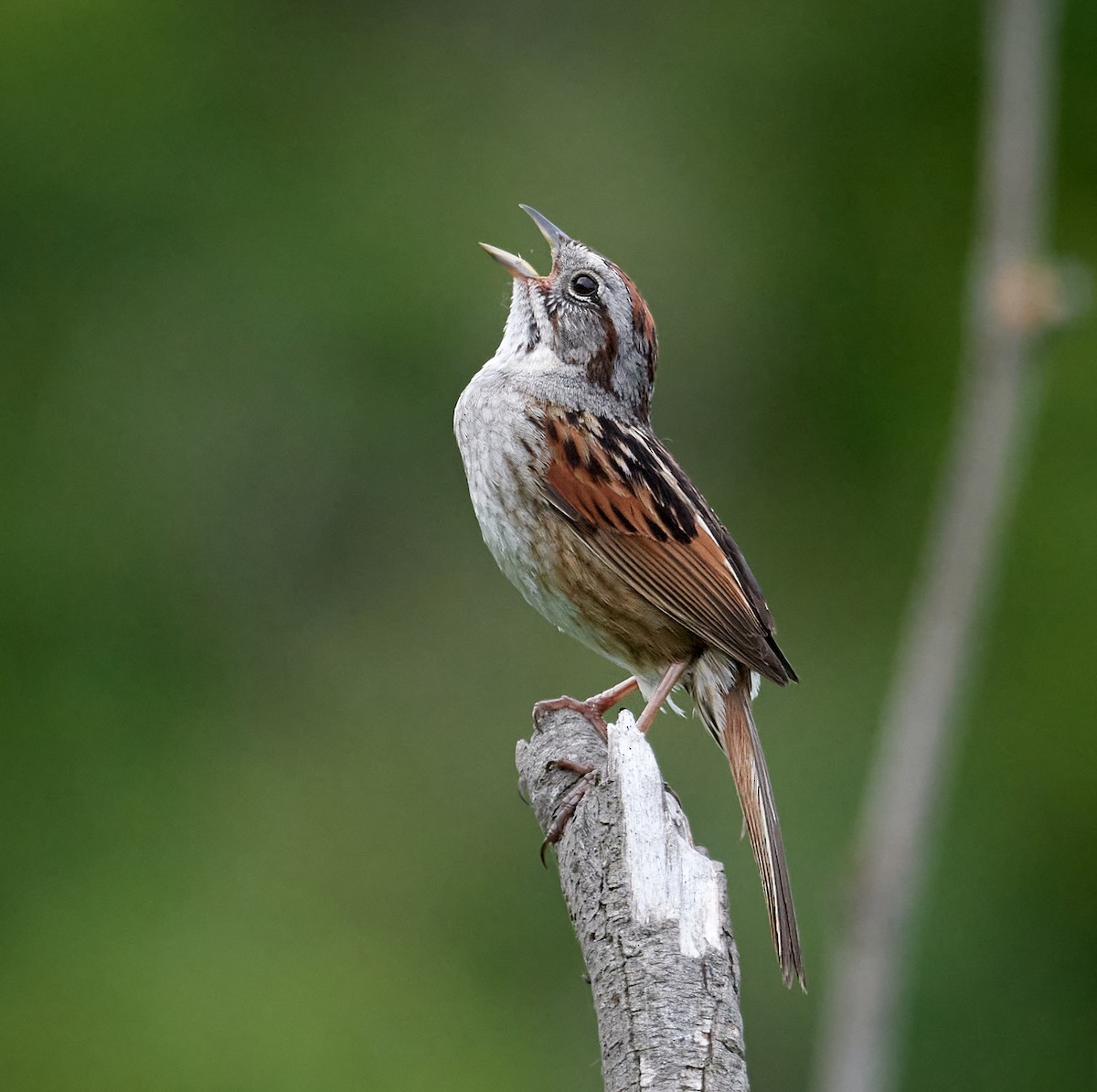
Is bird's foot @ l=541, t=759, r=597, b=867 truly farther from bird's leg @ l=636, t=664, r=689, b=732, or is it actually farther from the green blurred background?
the green blurred background

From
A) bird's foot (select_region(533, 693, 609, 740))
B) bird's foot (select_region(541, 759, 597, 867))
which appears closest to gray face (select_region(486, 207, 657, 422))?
bird's foot (select_region(533, 693, 609, 740))

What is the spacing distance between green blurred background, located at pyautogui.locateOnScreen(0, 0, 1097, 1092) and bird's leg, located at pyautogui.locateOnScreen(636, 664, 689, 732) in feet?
11.7

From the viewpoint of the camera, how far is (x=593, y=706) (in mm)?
4824

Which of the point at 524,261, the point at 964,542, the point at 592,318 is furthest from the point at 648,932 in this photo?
the point at 524,261

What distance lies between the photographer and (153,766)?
964 cm

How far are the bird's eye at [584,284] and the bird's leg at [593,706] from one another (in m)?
1.04

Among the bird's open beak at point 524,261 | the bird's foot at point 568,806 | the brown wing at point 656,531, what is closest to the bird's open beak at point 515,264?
the bird's open beak at point 524,261

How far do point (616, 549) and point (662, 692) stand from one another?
39 cm

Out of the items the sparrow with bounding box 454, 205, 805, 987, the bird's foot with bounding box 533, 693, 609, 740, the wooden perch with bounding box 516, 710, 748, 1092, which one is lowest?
the wooden perch with bounding box 516, 710, 748, 1092

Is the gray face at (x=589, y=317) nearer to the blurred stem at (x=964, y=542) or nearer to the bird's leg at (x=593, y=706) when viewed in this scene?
the bird's leg at (x=593, y=706)

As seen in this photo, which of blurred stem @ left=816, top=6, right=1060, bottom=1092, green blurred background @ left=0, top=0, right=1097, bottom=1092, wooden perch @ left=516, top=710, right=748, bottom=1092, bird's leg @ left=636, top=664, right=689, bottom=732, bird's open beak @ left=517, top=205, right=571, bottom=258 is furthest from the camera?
green blurred background @ left=0, top=0, right=1097, bottom=1092

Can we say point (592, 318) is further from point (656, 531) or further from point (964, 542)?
point (964, 542)

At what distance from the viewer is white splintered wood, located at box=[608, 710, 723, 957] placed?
120 inches

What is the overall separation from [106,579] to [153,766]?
1.06 m
